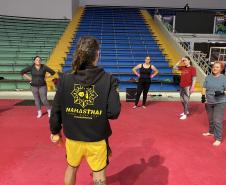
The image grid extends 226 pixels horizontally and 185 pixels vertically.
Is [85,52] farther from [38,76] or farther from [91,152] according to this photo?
[38,76]

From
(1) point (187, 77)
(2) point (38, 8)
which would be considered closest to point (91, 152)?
(1) point (187, 77)

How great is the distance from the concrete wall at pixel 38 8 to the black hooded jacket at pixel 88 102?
1522 cm

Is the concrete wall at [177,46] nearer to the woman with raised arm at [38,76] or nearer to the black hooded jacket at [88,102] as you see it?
the woman with raised arm at [38,76]

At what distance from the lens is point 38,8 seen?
16672 millimetres

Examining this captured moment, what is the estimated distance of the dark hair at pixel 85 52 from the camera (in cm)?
260

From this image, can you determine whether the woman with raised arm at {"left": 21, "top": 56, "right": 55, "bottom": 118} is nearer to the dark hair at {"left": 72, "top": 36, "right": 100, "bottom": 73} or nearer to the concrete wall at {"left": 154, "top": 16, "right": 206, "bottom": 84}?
the dark hair at {"left": 72, "top": 36, "right": 100, "bottom": 73}

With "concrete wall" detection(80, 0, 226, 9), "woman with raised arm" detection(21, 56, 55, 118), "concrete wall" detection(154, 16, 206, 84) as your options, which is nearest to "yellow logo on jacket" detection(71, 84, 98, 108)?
"woman with raised arm" detection(21, 56, 55, 118)

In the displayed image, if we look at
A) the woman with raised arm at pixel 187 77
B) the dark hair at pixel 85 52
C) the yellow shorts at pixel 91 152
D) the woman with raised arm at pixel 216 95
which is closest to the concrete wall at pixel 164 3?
the woman with raised arm at pixel 187 77

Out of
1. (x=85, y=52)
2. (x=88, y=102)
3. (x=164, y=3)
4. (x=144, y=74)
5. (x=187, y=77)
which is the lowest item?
(x=144, y=74)

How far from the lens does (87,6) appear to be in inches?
815

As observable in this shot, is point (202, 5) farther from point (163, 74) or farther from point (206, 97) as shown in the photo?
point (206, 97)

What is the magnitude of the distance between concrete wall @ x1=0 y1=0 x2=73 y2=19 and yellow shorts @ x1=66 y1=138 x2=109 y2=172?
50.3 feet

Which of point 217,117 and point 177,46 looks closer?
point 217,117

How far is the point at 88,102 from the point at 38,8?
50.8 ft
